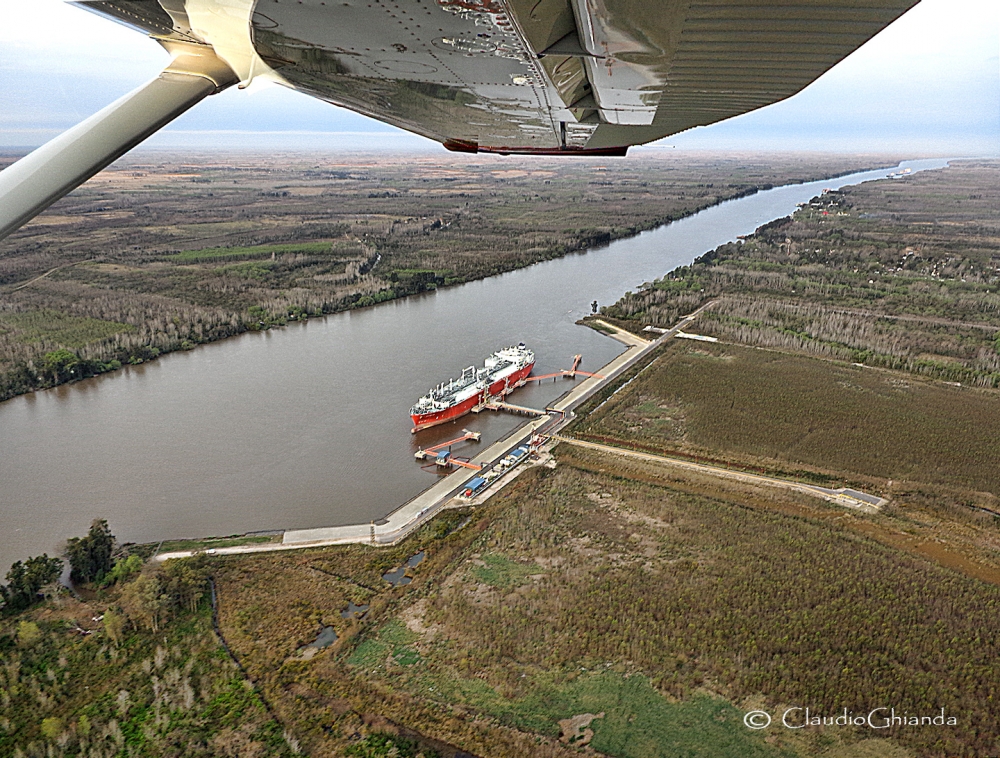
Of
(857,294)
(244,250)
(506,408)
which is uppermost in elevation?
(244,250)

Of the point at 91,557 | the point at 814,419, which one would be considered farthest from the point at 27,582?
the point at 814,419

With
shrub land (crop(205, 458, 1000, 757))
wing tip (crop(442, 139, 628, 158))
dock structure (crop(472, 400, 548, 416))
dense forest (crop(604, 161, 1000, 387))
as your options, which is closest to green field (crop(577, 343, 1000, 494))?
dock structure (crop(472, 400, 548, 416))

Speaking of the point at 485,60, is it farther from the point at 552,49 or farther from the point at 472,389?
the point at 472,389

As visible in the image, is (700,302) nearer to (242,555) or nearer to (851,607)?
(851,607)

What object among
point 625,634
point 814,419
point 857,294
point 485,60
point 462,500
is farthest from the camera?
point 857,294

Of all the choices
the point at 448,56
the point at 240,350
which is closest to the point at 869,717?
the point at 448,56
